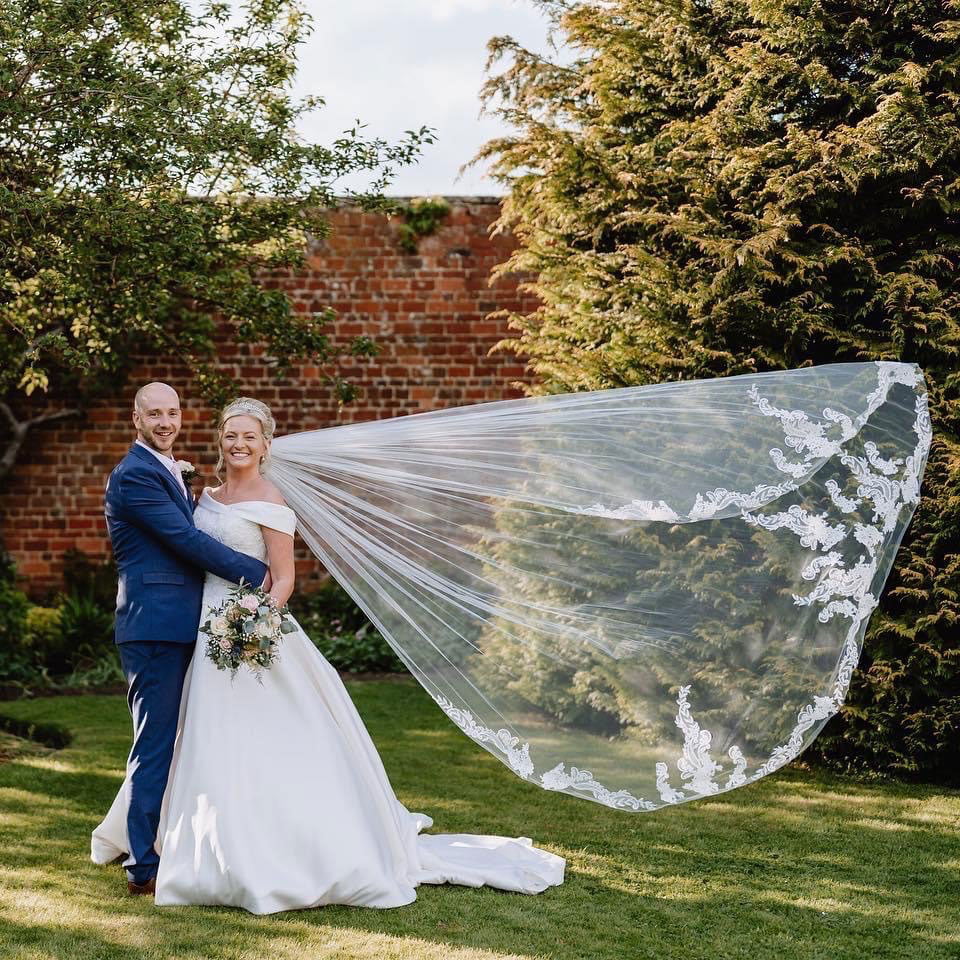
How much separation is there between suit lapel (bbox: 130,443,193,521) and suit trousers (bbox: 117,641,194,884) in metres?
0.55

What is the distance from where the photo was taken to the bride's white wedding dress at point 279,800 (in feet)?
13.0

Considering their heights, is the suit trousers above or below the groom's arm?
below

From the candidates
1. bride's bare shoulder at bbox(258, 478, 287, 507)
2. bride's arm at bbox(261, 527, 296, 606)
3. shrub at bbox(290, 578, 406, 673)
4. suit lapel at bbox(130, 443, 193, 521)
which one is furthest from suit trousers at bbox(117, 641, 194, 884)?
shrub at bbox(290, 578, 406, 673)

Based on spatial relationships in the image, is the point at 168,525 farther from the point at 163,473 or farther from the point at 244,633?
the point at 244,633

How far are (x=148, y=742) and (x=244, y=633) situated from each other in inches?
25.6

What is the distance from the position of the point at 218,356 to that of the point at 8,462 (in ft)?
6.69

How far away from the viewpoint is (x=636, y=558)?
14.6 ft

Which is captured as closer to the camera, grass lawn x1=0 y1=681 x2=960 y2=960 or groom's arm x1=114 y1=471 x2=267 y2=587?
grass lawn x1=0 y1=681 x2=960 y2=960

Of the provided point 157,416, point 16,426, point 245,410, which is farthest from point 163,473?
point 16,426

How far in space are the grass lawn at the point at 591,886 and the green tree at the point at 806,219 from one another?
94 centimetres

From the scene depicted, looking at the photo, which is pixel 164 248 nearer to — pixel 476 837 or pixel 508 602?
pixel 508 602

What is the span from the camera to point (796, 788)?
5.93m

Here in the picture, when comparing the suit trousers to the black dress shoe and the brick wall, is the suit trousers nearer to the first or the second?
the black dress shoe

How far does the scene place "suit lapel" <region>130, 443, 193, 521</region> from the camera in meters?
4.16
